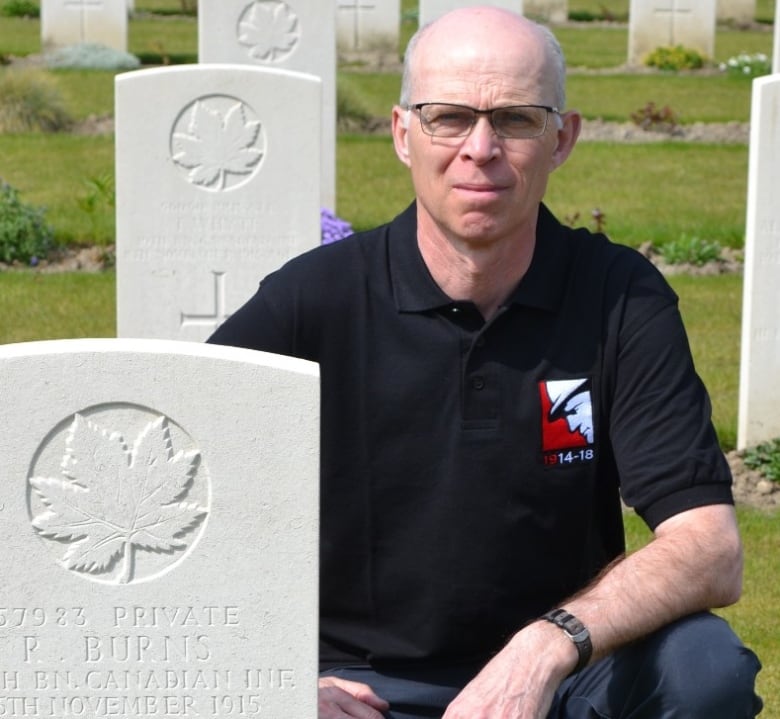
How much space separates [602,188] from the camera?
11.0 meters

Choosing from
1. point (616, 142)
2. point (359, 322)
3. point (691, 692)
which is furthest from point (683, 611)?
point (616, 142)

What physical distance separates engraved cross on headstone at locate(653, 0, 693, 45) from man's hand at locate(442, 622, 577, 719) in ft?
53.1

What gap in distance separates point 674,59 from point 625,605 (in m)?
15.3

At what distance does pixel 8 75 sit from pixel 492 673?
36.4ft

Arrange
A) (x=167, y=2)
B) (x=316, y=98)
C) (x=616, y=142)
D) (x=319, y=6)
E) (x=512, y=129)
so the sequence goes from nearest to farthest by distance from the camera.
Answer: (x=512, y=129)
(x=316, y=98)
(x=319, y=6)
(x=616, y=142)
(x=167, y=2)

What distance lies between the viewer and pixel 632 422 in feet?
9.72

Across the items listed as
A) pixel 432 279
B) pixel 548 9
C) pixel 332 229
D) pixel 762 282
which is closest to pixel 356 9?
pixel 548 9

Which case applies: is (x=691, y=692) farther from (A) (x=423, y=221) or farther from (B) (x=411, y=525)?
(A) (x=423, y=221)

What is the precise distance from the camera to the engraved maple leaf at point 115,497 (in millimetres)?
2551

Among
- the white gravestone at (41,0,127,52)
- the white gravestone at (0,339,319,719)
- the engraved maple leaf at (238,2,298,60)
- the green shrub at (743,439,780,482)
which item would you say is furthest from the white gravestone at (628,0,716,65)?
the white gravestone at (0,339,319,719)

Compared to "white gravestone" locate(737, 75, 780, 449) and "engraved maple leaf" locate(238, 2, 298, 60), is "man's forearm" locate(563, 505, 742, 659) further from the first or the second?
"engraved maple leaf" locate(238, 2, 298, 60)

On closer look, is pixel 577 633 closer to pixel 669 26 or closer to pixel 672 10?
pixel 669 26

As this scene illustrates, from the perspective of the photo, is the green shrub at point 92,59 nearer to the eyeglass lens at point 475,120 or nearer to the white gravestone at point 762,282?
the white gravestone at point 762,282

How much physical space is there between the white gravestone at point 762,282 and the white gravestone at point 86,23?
11639 mm
